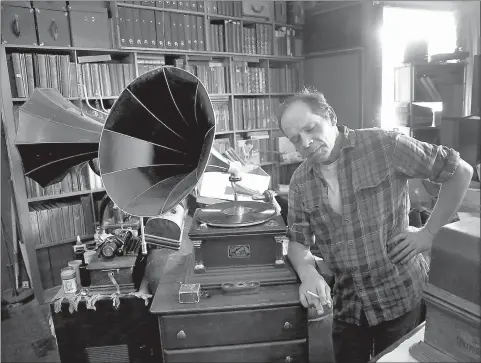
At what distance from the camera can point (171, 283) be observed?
4.62ft

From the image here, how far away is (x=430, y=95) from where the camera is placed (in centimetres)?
341

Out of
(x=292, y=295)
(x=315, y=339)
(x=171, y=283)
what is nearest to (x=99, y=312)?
(x=171, y=283)

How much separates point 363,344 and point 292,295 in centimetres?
34

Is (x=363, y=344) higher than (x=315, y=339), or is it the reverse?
(x=363, y=344)

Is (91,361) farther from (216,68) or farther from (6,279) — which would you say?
(216,68)

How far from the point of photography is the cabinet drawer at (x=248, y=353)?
1283 mm

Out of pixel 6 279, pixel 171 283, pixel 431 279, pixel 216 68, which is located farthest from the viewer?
pixel 216 68

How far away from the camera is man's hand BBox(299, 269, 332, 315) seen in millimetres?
1170

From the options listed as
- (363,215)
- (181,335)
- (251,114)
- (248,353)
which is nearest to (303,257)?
(363,215)

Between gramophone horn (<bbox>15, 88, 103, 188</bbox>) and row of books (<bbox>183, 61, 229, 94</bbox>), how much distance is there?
1827 mm

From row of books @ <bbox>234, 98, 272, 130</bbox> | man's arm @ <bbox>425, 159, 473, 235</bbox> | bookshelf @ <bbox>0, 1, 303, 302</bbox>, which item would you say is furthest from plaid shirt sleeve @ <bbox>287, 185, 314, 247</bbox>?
row of books @ <bbox>234, 98, 272, 130</bbox>

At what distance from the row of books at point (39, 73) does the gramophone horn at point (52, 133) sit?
1020 millimetres

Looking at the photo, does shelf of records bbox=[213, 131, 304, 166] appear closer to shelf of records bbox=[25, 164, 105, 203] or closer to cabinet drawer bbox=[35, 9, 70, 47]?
shelf of records bbox=[25, 164, 105, 203]

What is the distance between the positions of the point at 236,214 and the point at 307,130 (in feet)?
1.43
